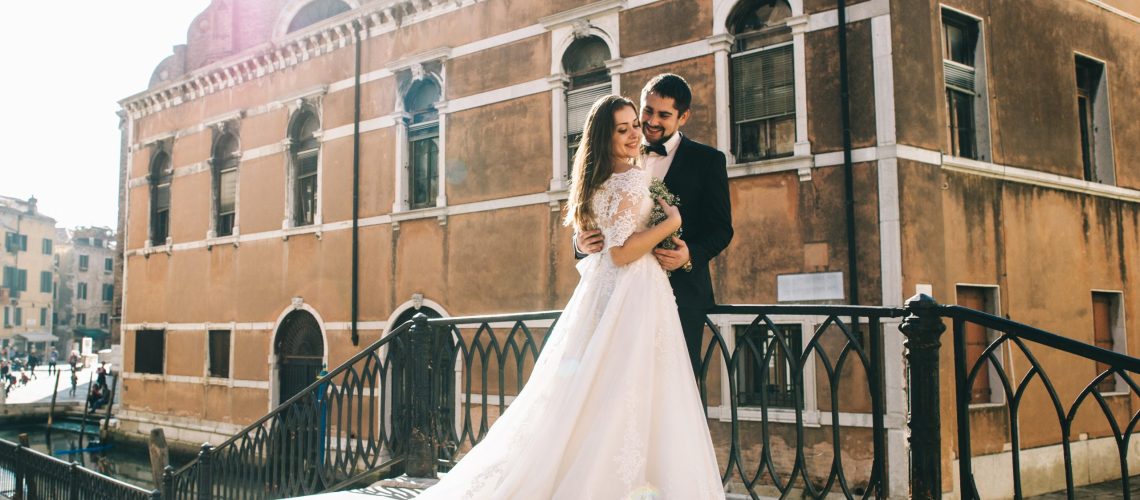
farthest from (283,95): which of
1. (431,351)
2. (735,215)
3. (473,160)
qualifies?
(431,351)

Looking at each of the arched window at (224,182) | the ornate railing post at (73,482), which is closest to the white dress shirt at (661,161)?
the ornate railing post at (73,482)

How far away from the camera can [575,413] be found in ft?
12.2

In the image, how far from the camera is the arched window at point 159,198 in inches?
886

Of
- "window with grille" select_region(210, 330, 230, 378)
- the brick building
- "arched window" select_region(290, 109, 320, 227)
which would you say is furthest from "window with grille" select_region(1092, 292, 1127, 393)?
"window with grille" select_region(210, 330, 230, 378)

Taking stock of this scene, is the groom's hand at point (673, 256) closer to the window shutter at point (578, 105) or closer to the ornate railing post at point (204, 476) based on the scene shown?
the ornate railing post at point (204, 476)

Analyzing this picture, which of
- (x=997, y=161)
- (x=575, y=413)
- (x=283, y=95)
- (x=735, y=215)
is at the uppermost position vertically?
(x=283, y=95)

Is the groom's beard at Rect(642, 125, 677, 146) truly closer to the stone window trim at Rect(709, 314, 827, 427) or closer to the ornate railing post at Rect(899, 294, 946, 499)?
the ornate railing post at Rect(899, 294, 946, 499)

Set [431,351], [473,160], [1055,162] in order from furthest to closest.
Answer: [473,160] < [1055,162] < [431,351]

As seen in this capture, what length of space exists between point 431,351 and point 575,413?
8.92 feet

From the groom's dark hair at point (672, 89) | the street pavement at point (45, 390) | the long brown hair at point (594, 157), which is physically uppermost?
the groom's dark hair at point (672, 89)

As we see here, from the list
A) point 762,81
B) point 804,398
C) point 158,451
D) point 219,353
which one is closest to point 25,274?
point 219,353

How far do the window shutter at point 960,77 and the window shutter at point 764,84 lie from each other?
2.18 metres

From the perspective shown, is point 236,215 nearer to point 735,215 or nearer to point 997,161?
point 735,215

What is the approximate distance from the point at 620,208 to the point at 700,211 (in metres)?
0.54
